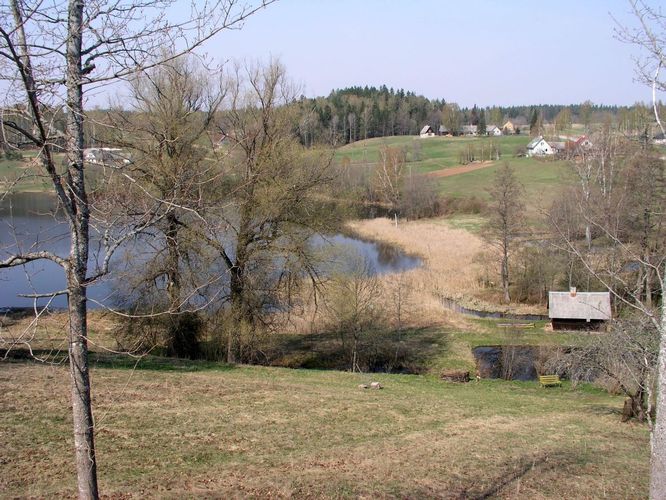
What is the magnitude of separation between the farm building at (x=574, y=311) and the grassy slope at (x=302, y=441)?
1151cm

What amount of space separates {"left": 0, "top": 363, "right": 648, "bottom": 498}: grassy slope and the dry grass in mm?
15871

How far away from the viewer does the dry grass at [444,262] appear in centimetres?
3203

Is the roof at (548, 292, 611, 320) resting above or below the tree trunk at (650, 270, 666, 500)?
below

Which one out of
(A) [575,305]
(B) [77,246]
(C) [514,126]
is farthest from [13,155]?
(C) [514,126]

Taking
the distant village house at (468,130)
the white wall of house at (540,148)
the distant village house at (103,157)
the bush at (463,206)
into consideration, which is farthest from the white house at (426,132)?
the distant village house at (103,157)

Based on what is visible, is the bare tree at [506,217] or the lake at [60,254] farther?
the bare tree at [506,217]

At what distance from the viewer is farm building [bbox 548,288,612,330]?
2672 centimetres

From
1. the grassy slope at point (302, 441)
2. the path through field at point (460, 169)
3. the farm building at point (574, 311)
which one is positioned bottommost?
the farm building at point (574, 311)

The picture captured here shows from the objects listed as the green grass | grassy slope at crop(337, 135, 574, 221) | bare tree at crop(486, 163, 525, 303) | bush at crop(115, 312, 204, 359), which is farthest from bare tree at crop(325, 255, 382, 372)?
the green grass

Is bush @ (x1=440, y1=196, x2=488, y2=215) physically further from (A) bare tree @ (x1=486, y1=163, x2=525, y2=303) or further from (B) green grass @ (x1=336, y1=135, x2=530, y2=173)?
(A) bare tree @ (x1=486, y1=163, x2=525, y2=303)

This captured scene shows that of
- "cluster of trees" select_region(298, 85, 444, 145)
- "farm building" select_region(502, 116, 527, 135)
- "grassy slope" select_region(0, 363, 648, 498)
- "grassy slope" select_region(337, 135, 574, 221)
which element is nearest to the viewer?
"grassy slope" select_region(0, 363, 648, 498)

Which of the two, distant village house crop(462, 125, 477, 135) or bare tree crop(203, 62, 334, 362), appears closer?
bare tree crop(203, 62, 334, 362)

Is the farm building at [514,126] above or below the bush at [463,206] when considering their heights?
above

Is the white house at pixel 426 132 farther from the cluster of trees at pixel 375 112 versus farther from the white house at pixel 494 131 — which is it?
the white house at pixel 494 131
